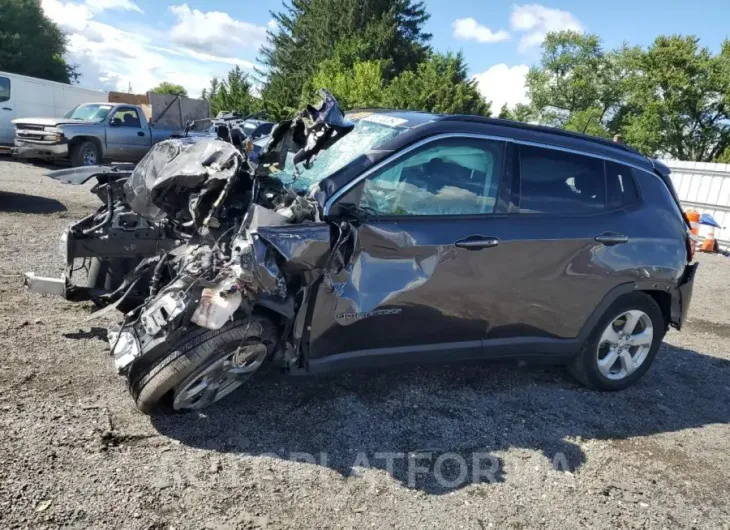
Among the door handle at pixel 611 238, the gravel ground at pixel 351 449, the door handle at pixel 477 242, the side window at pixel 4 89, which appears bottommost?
the gravel ground at pixel 351 449

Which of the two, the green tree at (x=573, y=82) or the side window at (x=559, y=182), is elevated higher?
the green tree at (x=573, y=82)

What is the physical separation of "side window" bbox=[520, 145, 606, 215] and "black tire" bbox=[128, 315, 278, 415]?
201cm

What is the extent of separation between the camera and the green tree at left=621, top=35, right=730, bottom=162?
1465 inches

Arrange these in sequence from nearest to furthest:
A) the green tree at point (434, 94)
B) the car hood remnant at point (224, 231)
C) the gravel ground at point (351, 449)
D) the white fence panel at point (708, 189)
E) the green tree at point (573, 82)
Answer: the gravel ground at point (351, 449)
the car hood remnant at point (224, 231)
the white fence panel at point (708, 189)
the green tree at point (434, 94)
the green tree at point (573, 82)

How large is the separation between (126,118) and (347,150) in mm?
13534

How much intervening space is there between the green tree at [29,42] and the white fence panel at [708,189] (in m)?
41.9

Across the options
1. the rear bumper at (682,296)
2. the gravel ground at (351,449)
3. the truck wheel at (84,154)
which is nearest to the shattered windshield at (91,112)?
the truck wheel at (84,154)

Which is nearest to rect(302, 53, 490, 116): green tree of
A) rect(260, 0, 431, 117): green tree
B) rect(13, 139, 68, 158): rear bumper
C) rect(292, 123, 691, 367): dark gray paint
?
rect(260, 0, 431, 117): green tree

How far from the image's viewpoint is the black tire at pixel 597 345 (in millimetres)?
4461

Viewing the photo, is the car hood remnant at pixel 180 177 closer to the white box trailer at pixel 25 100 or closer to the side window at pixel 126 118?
the side window at pixel 126 118

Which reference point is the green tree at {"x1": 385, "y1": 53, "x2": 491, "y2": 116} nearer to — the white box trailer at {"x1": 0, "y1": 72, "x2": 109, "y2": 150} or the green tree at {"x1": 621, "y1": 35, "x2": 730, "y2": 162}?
the white box trailer at {"x1": 0, "y1": 72, "x2": 109, "y2": 150}

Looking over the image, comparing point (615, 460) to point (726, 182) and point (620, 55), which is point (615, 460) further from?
point (620, 55)

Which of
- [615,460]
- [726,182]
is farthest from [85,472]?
[726,182]

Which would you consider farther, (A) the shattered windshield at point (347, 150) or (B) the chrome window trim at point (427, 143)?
(A) the shattered windshield at point (347, 150)
